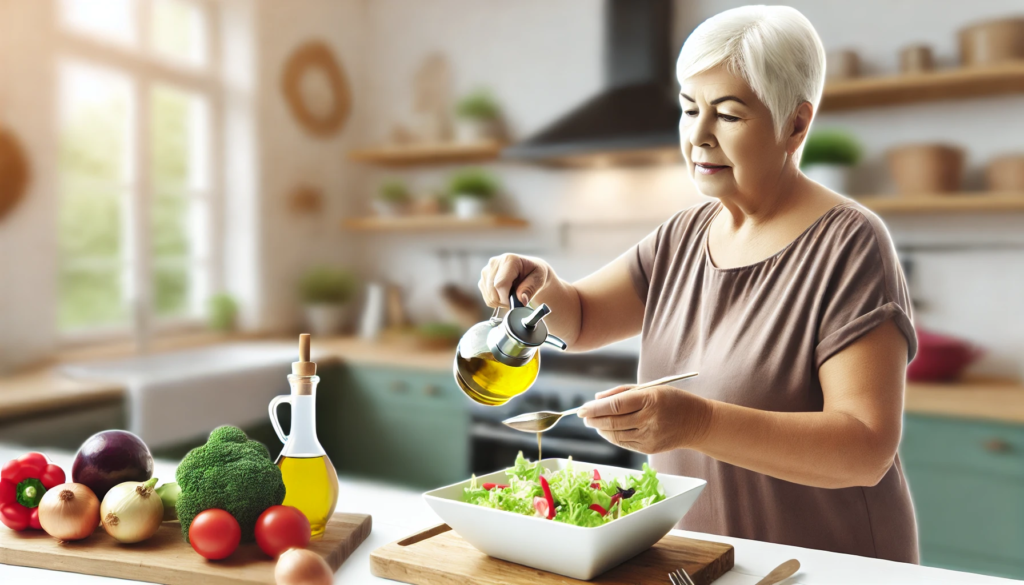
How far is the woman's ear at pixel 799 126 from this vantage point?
1229 millimetres

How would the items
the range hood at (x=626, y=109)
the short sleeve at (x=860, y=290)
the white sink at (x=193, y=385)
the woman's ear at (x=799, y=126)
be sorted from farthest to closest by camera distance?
the range hood at (x=626, y=109), the white sink at (x=193, y=385), the woman's ear at (x=799, y=126), the short sleeve at (x=860, y=290)

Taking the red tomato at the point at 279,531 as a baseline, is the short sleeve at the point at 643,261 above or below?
above

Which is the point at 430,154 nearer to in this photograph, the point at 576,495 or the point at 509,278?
the point at 509,278

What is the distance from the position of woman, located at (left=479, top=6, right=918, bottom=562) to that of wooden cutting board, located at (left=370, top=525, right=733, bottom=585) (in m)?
0.12

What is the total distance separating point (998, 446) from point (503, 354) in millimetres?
1921

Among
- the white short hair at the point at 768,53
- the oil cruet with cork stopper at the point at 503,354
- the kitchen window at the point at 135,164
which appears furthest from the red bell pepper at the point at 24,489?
the kitchen window at the point at 135,164

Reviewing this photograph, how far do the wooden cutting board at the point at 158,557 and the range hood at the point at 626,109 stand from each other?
237 cm

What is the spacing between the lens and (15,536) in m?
1.09

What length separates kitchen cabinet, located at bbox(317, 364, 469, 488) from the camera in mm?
3289

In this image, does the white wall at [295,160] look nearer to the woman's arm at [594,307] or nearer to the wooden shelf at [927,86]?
the wooden shelf at [927,86]

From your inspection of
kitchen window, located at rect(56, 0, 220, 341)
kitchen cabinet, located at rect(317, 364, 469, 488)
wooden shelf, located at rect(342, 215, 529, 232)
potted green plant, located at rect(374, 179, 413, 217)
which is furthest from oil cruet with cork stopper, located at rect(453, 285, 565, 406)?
potted green plant, located at rect(374, 179, 413, 217)

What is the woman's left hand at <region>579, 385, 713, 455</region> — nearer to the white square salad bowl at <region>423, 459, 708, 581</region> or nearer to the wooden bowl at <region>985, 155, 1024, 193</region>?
the white square salad bowl at <region>423, 459, 708, 581</region>

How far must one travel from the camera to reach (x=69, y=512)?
1.05 meters

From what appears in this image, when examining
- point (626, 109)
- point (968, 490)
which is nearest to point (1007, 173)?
point (968, 490)
